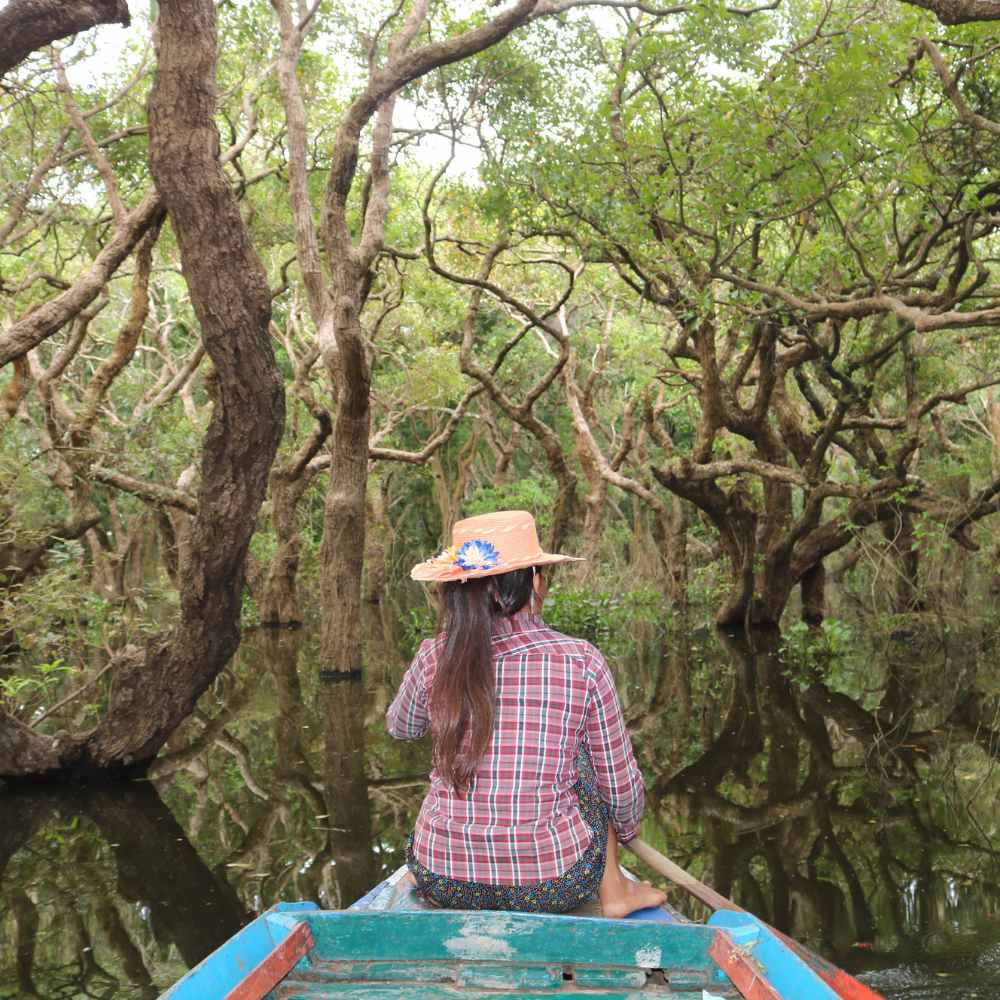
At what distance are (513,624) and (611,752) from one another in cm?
48

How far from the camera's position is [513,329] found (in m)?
24.1

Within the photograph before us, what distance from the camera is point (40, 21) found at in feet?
17.3

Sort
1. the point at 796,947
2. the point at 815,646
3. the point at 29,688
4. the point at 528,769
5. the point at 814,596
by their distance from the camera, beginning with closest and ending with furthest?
the point at 528,769, the point at 796,947, the point at 29,688, the point at 815,646, the point at 814,596

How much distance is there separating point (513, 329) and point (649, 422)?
7.04 metres

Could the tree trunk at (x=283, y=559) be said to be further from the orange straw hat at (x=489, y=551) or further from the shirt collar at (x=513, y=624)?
the shirt collar at (x=513, y=624)

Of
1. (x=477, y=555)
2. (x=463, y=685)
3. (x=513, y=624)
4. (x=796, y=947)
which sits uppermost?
(x=477, y=555)

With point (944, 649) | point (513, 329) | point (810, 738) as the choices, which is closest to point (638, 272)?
point (810, 738)

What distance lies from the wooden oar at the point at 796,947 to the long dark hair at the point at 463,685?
935 mm

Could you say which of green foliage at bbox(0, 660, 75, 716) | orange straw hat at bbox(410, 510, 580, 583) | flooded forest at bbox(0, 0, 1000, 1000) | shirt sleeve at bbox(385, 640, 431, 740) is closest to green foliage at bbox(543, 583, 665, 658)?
flooded forest at bbox(0, 0, 1000, 1000)

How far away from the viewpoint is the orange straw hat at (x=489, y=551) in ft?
11.1

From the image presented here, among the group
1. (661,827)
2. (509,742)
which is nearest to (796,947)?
(509,742)

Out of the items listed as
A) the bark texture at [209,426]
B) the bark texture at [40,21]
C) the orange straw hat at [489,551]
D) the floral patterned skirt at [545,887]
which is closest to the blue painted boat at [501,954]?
the floral patterned skirt at [545,887]

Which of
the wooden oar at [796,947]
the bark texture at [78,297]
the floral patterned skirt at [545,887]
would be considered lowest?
the wooden oar at [796,947]

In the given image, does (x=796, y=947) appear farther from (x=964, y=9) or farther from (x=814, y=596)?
(x=814, y=596)
